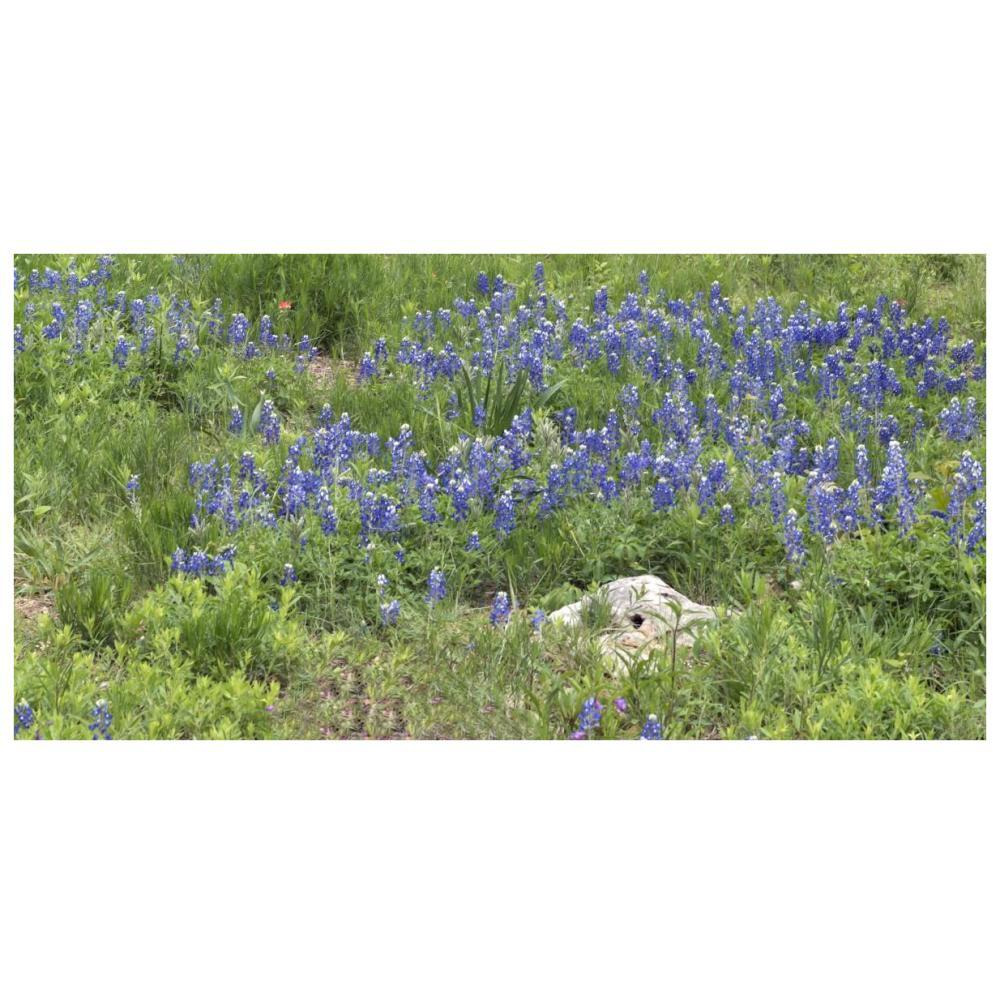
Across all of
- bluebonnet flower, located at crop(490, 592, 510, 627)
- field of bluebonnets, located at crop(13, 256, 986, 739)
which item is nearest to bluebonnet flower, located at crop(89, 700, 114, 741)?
field of bluebonnets, located at crop(13, 256, 986, 739)

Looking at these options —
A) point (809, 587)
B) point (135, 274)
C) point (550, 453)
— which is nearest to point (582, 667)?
point (809, 587)

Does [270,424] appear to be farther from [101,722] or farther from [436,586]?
[101,722]

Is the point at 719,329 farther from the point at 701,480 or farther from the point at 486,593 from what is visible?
the point at 486,593

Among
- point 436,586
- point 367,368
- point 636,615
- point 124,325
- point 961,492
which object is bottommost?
point 636,615

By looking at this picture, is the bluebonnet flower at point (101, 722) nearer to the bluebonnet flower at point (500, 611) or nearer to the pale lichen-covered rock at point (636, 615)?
the bluebonnet flower at point (500, 611)

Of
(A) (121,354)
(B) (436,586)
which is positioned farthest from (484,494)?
(A) (121,354)
